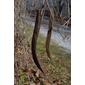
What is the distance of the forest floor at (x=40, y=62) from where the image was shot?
1540 mm

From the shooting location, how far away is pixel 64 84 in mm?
1529

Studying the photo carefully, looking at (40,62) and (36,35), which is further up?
(36,35)

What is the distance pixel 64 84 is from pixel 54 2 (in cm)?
63

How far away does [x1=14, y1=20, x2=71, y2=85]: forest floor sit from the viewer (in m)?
1.54

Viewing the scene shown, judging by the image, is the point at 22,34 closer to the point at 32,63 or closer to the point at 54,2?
the point at 32,63

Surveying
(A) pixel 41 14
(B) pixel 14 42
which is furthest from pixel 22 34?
(A) pixel 41 14

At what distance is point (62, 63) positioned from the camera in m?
1.54

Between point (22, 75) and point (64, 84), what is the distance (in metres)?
0.36

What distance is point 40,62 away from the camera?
1.62 meters
